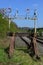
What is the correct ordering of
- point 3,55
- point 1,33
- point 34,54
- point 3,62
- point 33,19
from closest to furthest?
1. point 3,62
2. point 3,55
3. point 34,54
4. point 1,33
5. point 33,19

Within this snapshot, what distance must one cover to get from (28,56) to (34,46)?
4.17 feet

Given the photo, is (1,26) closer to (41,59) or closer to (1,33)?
(1,33)

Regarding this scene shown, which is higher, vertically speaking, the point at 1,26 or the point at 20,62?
the point at 1,26

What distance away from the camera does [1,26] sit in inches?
967

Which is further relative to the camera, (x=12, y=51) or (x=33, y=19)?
(x=33, y=19)

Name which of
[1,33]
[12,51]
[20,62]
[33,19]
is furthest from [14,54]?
[33,19]

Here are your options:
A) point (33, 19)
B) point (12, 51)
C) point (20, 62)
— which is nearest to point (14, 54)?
point (12, 51)

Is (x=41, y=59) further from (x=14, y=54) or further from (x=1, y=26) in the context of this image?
(x=1, y=26)

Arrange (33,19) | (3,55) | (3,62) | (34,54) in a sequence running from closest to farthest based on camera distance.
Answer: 1. (3,62)
2. (3,55)
3. (34,54)
4. (33,19)

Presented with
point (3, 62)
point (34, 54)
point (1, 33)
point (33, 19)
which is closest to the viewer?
point (3, 62)

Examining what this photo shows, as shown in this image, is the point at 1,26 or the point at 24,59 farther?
the point at 1,26

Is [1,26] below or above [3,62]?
above

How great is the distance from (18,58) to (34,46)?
82.8 inches

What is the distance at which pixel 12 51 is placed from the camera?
15.5 m
